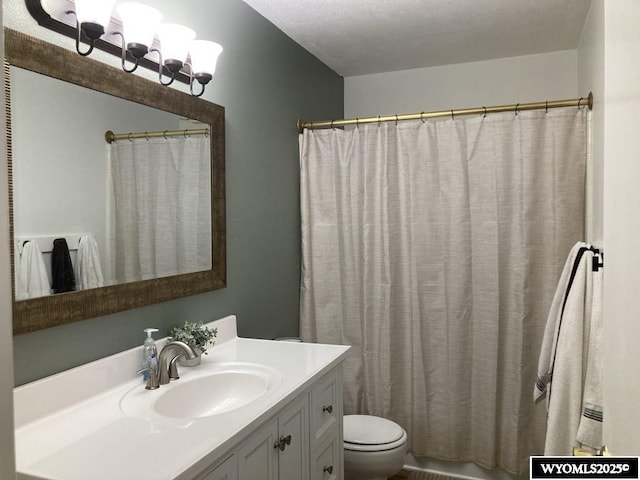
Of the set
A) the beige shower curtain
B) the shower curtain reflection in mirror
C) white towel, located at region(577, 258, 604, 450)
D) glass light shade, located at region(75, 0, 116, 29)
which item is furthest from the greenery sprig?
white towel, located at region(577, 258, 604, 450)

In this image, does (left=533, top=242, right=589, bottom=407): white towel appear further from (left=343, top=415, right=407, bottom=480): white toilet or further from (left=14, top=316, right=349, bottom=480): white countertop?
(left=14, top=316, right=349, bottom=480): white countertop

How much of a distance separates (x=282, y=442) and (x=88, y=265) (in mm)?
821

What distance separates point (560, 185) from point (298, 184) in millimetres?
1427

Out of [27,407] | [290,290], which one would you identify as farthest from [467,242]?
[27,407]

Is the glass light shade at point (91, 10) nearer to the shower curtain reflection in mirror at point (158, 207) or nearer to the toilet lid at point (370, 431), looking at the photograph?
the shower curtain reflection in mirror at point (158, 207)

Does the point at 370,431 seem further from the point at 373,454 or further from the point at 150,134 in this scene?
the point at 150,134

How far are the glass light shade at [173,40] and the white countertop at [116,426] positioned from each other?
1.05 meters

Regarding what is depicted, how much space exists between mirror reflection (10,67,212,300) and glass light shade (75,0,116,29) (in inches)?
8.0

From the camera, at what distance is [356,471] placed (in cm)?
238

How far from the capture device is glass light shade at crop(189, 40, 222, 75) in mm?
1949

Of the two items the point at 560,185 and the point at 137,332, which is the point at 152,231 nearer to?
the point at 137,332

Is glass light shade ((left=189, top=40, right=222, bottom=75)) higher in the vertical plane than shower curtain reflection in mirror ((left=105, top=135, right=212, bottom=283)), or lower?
higher

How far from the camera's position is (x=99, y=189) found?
5.47 ft

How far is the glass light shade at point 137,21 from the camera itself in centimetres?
163
